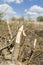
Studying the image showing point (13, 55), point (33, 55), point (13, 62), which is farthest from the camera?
point (33, 55)

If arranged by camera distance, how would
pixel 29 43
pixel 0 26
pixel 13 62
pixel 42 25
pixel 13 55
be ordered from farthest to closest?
pixel 42 25 < pixel 0 26 < pixel 29 43 < pixel 13 55 < pixel 13 62

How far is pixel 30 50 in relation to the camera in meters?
4.35

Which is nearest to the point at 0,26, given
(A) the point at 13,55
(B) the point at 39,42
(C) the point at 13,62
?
(B) the point at 39,42

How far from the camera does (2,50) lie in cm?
390

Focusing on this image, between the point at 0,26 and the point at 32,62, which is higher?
the point at 0,26

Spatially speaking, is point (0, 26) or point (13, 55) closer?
point (13, 55)

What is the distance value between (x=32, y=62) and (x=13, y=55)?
1.28 ft

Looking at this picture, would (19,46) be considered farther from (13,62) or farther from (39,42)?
(39,42)

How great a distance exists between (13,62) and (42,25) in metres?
3.44

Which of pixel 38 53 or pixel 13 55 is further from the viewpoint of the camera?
pixel 38 53

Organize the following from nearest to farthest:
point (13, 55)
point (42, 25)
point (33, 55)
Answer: point (13, 55) → point (33, 55) → point (42, 25)

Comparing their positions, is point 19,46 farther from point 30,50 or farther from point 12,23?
point 12,23

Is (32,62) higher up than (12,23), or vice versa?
(12,23)

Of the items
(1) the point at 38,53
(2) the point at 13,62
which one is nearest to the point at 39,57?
(1) the point at 38,53
